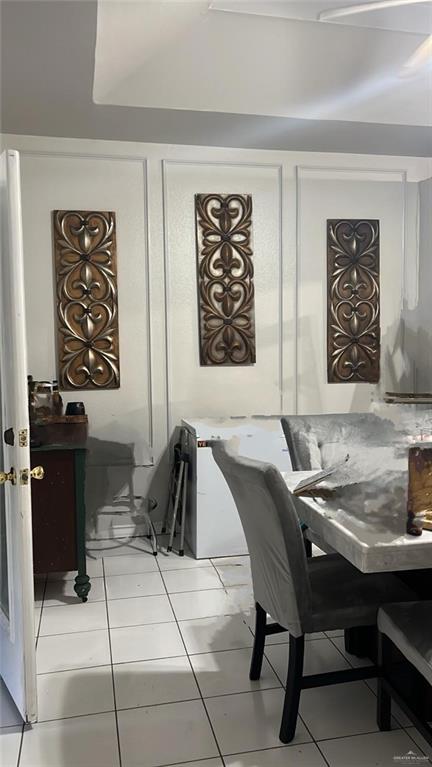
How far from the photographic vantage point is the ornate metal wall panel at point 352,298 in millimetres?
4348

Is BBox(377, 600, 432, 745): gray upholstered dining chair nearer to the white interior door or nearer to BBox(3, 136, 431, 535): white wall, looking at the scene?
the white interior door

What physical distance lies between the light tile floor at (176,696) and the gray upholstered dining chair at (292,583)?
0.59 feet

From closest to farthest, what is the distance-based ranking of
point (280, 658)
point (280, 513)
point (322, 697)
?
point (280, 513) < point (322, 697) < point (280, 658)

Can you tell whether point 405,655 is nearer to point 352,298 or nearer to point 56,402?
point 56,402

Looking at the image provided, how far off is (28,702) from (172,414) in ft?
7.39

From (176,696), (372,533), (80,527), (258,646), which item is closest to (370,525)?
(372,533)

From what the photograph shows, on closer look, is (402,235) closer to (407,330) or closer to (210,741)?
(407,330)

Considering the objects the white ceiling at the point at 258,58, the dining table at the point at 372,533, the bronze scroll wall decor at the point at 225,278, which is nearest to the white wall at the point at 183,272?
the bronze scroll wall decor at the point at 225,278

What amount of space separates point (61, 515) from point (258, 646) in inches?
49.6

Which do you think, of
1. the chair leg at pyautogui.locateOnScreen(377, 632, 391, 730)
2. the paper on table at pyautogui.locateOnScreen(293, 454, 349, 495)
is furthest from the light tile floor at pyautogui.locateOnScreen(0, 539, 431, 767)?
the paper on table at pyautogui.locateOnScreen(293, 454, 349, 495)

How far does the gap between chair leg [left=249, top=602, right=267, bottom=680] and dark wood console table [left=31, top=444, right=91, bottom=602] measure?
1101mm

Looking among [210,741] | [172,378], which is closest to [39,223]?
[172,378]

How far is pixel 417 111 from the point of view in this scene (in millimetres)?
3801

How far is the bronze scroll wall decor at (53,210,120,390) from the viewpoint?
393cm
